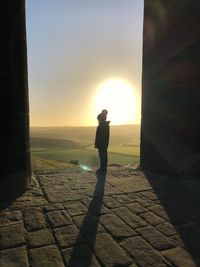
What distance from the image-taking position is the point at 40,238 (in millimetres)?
3332

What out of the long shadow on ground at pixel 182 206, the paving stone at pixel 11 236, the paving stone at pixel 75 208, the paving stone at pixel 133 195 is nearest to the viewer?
the paving stone at pixel 11 236

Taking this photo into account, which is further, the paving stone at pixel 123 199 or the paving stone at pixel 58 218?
the paving stone at pixel 123 199

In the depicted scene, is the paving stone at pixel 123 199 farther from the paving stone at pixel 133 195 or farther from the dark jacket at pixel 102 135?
the dark jacket at pixel 102 135

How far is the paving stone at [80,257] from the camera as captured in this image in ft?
9.11

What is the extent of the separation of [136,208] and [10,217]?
2.05 m

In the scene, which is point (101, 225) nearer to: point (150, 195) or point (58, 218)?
point (58, 218)

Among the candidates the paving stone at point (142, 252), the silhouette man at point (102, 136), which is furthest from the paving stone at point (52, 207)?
the silhouette man at point (102, 136)

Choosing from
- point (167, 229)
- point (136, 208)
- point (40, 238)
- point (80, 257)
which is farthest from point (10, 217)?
point (167, 229)

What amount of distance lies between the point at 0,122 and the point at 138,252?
3.40 m

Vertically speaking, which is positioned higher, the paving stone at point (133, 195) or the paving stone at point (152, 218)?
the paving stone at point (152, 218)

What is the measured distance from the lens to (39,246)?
123 inches

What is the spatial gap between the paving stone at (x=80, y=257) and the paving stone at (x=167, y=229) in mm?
1128

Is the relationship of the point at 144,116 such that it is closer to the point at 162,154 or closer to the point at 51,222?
the point at 162,154

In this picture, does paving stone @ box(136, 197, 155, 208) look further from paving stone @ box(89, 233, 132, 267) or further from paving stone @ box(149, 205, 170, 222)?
paving stone @ box(89, 233, 132, 267)
